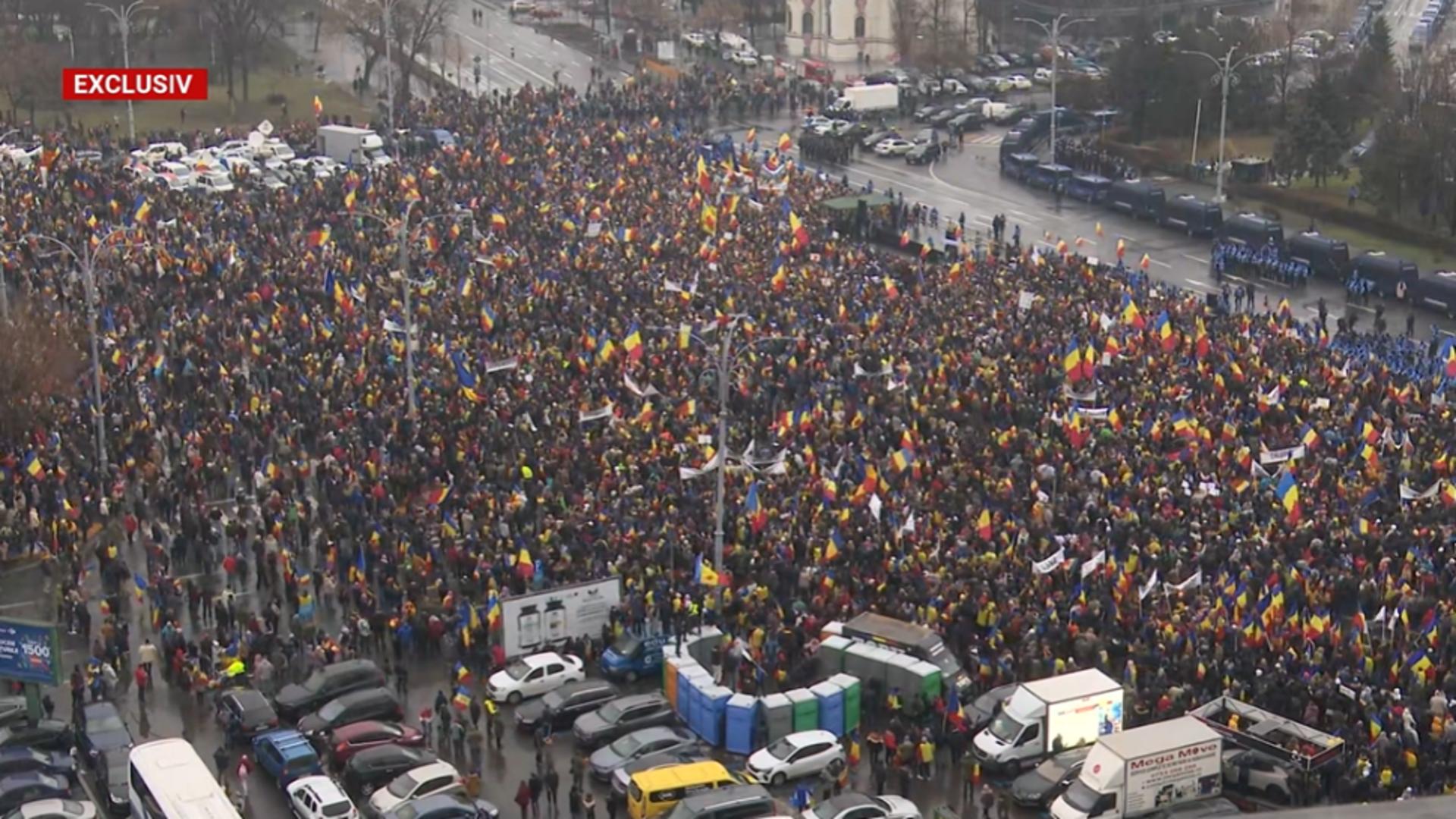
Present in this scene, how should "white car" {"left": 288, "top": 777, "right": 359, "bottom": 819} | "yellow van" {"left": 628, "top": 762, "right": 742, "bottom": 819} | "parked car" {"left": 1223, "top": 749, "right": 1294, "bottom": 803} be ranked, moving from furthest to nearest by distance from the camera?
1. "parked car" {"left": 1223, "top": 749, "right": 1294, "bottom": 803}
2. "yellow van" {"left": 628, "top": 762, "right": 742, "bottom": 819}
3. "white car" {"left": 288, "top": 777, "right": 359, "bottom": 819}

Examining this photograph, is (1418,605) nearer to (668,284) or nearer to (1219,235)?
(668,284)

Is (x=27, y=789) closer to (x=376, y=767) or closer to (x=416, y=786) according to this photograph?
(x=376, y=767)

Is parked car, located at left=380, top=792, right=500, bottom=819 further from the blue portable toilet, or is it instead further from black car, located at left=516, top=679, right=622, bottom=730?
the blue portable toilet

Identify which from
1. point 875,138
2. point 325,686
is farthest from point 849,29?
point 325,686

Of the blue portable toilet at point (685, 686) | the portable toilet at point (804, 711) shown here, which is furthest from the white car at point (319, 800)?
the portable toilet at point (804, 711)

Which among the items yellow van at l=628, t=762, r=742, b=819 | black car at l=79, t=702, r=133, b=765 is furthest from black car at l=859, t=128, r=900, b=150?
yellow van at l=628, t=762, r=742, b=819

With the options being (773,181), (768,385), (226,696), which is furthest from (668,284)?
(226,696)

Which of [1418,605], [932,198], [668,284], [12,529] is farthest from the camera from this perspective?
[932,198]
